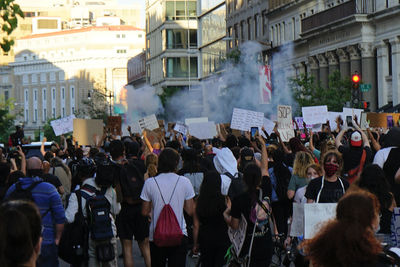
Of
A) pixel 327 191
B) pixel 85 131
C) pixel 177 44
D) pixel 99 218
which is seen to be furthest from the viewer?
pixel 177 44

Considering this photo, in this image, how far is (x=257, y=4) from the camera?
68.4 metres

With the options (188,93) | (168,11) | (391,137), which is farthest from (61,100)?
(391,137)

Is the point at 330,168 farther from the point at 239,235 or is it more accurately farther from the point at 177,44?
the point at 177,44

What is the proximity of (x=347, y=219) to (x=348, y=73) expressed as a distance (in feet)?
151

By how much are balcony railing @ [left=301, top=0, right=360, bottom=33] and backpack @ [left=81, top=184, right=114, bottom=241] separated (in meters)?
39.5

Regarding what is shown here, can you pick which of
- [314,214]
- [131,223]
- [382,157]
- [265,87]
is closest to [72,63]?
[265,87]

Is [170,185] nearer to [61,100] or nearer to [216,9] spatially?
[216,9]

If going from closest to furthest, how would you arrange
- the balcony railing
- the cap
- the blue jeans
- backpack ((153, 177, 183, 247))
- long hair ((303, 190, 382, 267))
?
long hair ((303, 190, 382, 267)) < the blue jeans < backpack ((153, 177, 183, 247)) < the cap < the balcony railing

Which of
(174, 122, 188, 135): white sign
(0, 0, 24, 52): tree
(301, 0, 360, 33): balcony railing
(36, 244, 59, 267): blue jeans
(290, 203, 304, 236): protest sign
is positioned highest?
(301, 0, 360, 33): balcony railing

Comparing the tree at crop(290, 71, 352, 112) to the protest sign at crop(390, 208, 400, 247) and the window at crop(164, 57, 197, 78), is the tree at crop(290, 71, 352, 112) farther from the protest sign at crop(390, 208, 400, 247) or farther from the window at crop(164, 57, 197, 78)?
the window at crop(164, 57, 197, 78)

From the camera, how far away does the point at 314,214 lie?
23.8 feet

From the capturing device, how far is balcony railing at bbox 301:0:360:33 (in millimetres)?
49000

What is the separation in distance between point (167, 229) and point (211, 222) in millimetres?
412

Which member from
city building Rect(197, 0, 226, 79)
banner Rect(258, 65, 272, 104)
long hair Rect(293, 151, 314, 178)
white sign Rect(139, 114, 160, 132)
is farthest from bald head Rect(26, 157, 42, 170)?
city building Rect(197, 0, 226, 79)
